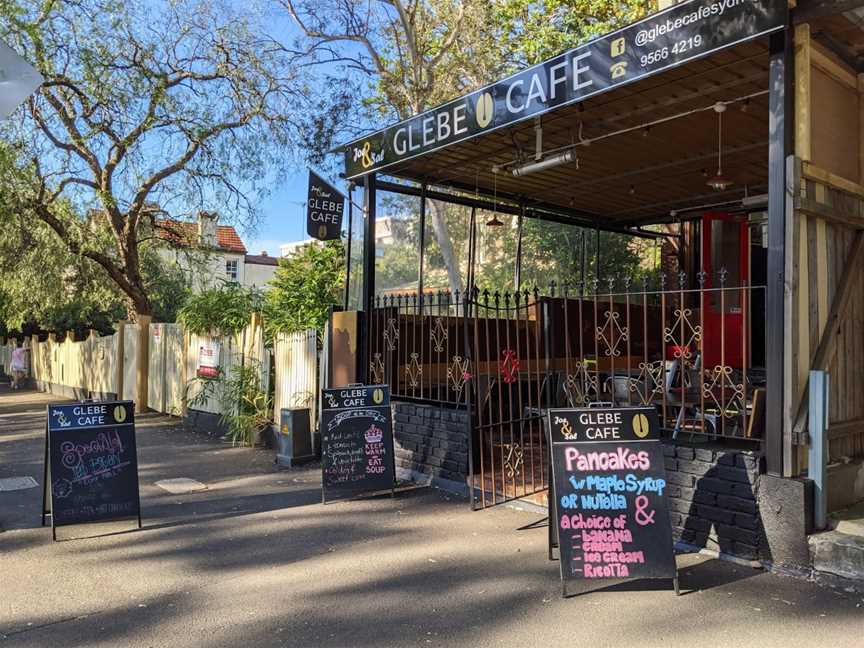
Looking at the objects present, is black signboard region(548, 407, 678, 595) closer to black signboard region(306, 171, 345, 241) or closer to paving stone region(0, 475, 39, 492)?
black signboard region(306, 171, 345, 241)

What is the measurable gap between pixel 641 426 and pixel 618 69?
114 inches

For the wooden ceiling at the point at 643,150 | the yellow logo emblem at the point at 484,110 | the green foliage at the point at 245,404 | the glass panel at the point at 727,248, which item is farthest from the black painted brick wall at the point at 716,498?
the glass panel at the point at 727,248

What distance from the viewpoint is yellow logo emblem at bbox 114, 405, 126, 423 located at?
19.8 feet

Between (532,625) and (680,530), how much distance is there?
1764mm

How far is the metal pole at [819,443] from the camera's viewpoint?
172 inches

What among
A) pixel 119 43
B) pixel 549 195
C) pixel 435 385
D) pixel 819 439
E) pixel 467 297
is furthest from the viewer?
pixel 119 43

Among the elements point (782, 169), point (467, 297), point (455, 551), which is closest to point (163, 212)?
point (467, 297)

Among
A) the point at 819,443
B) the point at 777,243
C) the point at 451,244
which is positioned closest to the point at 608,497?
the point at 819,443

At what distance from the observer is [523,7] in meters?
14.9

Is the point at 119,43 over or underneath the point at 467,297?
over

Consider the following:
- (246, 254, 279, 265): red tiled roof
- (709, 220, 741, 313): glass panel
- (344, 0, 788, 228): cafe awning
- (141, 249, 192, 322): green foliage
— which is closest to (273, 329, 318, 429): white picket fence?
(344, 0, 788, 228): cafe awning

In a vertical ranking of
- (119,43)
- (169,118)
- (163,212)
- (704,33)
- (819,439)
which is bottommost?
(819,439)

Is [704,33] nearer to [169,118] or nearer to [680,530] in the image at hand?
[680,530]

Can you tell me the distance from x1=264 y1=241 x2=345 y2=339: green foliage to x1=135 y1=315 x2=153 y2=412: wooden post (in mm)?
4611
